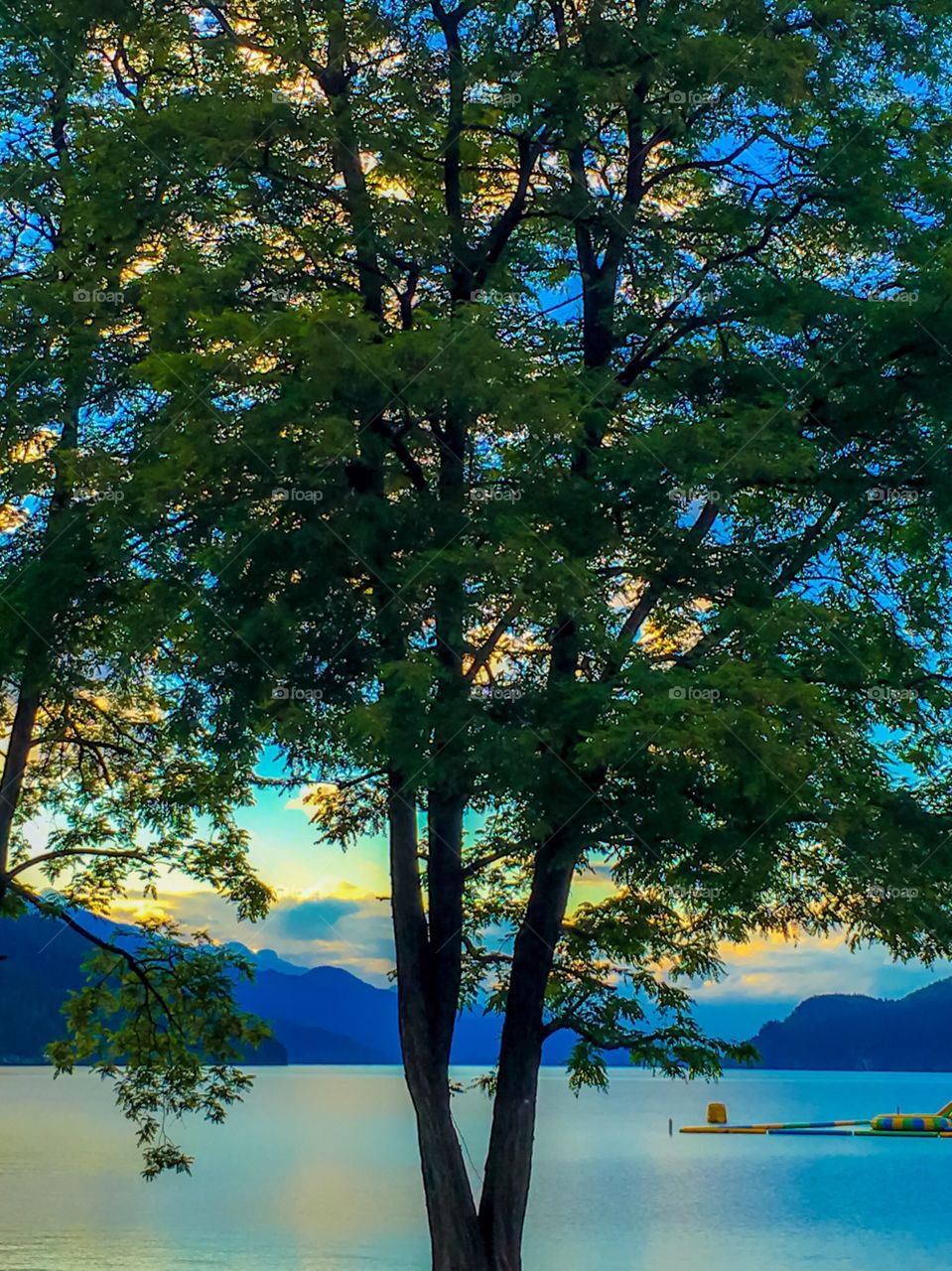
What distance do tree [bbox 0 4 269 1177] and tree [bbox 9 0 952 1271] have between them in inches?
26.7

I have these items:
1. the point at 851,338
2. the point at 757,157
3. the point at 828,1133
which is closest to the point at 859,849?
the point at 851,338

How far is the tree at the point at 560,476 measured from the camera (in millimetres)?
12875

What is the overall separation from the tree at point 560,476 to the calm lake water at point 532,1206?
34.1 m

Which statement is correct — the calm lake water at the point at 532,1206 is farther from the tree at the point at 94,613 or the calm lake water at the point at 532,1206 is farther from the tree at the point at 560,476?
the tree at the point at 560,476

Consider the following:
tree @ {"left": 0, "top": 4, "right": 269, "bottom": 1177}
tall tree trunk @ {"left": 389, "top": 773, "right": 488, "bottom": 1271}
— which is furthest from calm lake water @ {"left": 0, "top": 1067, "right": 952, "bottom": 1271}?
tall tree trunk @ {"left": 389, "top": 773, "right": 488, "bottom": 1271}

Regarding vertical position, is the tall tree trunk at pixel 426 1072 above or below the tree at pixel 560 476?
below

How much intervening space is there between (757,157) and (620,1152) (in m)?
117

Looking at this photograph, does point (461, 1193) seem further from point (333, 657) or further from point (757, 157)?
point (757, 157)

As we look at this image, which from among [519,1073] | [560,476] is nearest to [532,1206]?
[519,1073]

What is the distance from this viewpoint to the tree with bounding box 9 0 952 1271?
12.9m

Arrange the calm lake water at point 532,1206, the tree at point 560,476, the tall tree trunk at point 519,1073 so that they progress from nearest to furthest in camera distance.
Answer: the tree at point 560,476 < the tall tree trunk at point 519,1073 < the calm lake water at point 532,1206

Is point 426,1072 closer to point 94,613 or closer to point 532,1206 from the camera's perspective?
point 94,613

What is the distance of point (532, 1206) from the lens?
75062 mm

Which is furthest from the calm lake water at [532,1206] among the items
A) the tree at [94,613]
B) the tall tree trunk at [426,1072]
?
the tall tree trunk at [426,1072]
